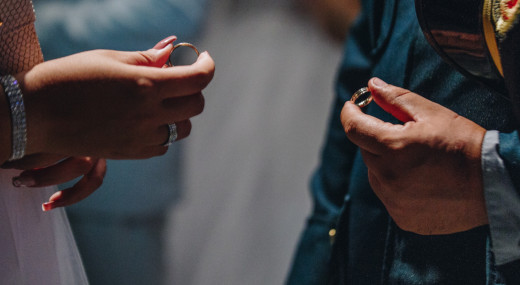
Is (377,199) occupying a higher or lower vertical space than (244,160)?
higher

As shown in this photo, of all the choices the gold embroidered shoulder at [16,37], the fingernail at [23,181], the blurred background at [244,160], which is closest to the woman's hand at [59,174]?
the fingernail at [23,181]

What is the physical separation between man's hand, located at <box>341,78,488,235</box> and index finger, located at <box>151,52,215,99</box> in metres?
0.17

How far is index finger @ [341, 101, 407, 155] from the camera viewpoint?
44cm

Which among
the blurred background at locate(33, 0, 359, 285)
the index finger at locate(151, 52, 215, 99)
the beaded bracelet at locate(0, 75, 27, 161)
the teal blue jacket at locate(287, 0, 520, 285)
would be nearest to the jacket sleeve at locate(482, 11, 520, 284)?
the teal blue jacket at locate(287, 0, 520, 285)

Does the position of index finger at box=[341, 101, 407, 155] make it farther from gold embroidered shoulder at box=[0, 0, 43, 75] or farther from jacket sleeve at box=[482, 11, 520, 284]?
gold embroidered shoulder at box=[0, 0, 43, 75]

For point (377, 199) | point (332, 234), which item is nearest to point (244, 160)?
point (332, 234)

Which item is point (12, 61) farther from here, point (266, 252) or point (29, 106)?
point (266, 252)

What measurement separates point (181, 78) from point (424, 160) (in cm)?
27

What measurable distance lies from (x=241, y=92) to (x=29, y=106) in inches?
39.8

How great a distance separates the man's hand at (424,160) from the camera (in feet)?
1.40

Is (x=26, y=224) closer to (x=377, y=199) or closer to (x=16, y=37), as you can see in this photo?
(x=16, y=37)

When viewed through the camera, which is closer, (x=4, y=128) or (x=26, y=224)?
(x=4, y=128)

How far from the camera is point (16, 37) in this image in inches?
18.4

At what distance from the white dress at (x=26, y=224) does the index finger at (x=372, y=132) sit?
368 mm
